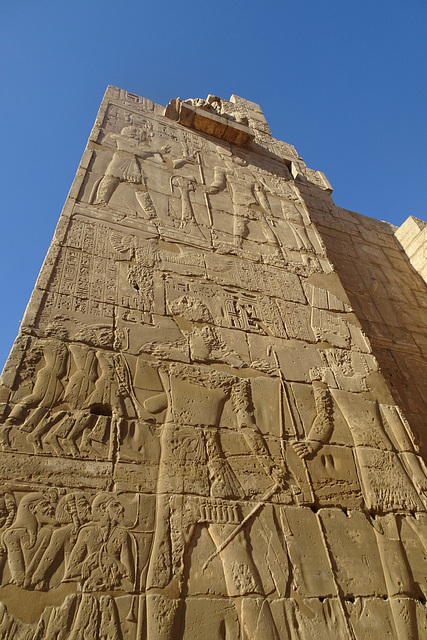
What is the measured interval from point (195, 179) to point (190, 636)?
15.9ft

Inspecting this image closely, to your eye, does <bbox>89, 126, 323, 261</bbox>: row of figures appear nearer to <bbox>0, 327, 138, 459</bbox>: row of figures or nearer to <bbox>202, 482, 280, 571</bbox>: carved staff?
<bbox>0, 327, 138, 459</bbox>: row of figures

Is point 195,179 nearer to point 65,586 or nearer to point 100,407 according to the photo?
point 100,407

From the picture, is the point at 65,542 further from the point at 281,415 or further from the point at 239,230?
the point at 239,230

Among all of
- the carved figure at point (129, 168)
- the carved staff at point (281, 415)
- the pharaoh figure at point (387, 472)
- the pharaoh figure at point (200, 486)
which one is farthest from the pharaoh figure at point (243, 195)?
the pharaoh figure at point (387, 472)

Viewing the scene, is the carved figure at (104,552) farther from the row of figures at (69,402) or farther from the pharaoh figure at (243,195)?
the pharaoh figure at (243,195)

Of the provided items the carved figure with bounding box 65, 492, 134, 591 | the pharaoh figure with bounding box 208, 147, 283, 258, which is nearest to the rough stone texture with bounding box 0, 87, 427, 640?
the carved figure with bounding box 65, 492, 134, 591

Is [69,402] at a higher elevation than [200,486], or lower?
higher

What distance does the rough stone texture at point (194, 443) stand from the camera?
2.28 m

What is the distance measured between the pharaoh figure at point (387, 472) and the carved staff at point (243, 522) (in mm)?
400

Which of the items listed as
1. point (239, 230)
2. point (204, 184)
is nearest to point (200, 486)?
point (239, 230)

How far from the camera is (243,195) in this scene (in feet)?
19.3

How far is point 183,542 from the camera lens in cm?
250

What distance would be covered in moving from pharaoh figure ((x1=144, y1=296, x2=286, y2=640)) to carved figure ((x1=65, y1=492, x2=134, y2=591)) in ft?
0.48

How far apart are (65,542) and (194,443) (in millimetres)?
968
